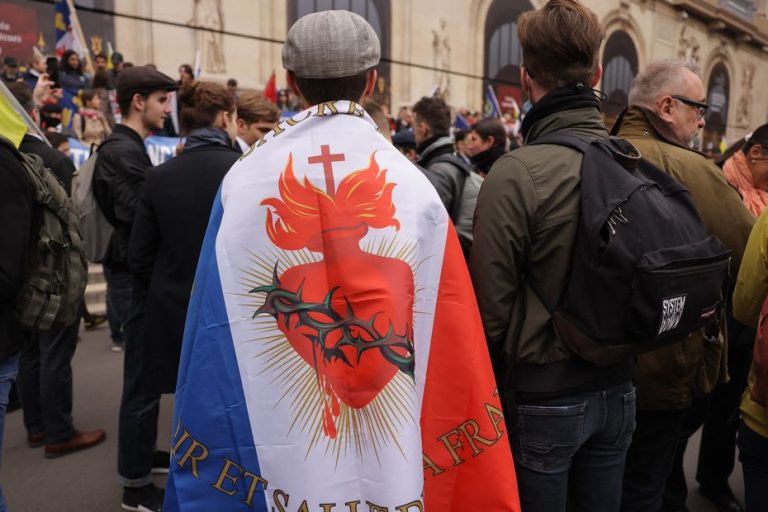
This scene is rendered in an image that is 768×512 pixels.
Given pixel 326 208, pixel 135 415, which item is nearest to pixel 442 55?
pixel 135 415

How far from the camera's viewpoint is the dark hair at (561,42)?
1742mm

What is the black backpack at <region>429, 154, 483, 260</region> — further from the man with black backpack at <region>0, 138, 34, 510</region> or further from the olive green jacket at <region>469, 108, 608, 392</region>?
the man with black backpack at <region>0, 138, 34, 510</region>

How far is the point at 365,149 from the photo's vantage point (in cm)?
153

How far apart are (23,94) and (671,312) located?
3655mm

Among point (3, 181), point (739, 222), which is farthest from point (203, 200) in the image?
point (739, 222)

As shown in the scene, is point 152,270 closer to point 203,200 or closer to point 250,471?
point 203,200

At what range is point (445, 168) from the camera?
3834mm

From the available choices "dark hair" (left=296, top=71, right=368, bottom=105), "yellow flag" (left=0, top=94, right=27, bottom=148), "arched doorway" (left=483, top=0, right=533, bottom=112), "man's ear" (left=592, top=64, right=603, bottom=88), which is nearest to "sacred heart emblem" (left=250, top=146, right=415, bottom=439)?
"dark hair" (left=296, top=71, right=368, bottom=105)

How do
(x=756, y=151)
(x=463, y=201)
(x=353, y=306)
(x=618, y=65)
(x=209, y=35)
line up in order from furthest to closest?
(x=618, y=65), (x=209, y=35), (x=463, y=201), (x=756, y=151), (x=353, y=306)

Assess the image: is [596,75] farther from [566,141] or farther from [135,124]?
[135,124]

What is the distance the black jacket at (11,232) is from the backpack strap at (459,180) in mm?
2246

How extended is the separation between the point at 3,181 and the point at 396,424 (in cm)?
164

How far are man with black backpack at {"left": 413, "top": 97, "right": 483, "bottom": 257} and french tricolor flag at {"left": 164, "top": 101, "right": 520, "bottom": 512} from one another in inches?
76.3

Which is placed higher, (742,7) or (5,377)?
(742,7)
